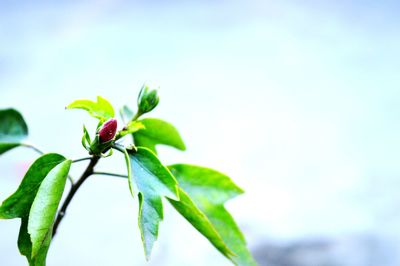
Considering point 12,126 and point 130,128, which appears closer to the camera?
point 130,128

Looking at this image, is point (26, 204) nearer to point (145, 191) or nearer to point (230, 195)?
point (145, 191)

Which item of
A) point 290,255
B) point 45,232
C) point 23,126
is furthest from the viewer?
point 290,255

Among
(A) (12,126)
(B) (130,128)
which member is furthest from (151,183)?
(A) (12,126)

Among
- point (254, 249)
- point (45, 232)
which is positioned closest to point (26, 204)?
point (45, 232)

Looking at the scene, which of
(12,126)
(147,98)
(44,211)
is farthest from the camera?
(12,126)

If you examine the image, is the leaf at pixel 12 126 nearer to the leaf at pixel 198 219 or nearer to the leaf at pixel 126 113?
the leaf at pixel 126 113

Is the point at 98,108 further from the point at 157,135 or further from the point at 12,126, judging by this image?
the point at 12,126

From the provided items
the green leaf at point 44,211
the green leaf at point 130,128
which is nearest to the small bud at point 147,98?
the green leaf at point 130,128

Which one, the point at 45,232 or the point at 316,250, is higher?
the point at 316,250
